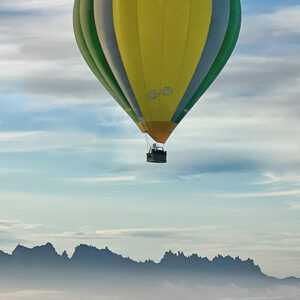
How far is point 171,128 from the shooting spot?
3642 inches

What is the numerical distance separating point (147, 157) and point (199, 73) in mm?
8723

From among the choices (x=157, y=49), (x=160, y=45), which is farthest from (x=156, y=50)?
(x=160, y=45)

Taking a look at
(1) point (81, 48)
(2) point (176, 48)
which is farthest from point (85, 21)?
(2) point (176, 48)

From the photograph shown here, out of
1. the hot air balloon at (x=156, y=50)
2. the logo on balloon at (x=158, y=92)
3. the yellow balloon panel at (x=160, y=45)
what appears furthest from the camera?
the logo on balloon at (x=158, y=92)

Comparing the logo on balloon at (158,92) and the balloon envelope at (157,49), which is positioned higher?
the balloon envelope at (157,49)

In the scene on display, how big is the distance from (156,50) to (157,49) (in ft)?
0.43

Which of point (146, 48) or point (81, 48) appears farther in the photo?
point (81, 48)

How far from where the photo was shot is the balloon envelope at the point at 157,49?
88250 mm

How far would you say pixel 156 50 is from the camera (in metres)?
88.9

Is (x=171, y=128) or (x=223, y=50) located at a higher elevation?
(x=223, y=50)

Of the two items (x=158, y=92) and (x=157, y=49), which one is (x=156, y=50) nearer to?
(x=157, y=49)

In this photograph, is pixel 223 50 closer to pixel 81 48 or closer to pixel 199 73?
pixel 199 73

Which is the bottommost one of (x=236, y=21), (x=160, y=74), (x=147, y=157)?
(x=147, y=157)

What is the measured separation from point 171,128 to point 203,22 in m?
9.96
